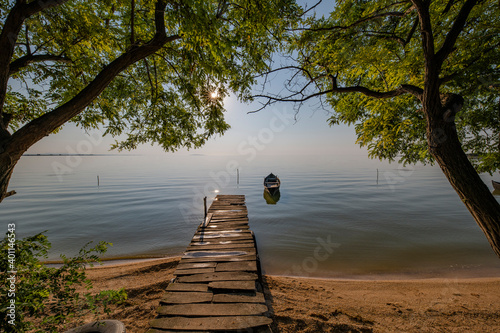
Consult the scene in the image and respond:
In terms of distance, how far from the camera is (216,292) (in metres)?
4.42

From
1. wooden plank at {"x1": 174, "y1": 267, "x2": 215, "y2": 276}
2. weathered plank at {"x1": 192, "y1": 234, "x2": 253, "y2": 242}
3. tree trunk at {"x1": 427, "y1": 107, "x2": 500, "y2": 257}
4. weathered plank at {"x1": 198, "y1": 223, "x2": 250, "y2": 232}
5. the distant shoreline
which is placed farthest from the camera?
weathered plank at {"x1": 198, "y1": 223, "x2": 250, "y2": 232}

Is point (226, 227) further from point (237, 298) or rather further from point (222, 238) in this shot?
point (237, 298)

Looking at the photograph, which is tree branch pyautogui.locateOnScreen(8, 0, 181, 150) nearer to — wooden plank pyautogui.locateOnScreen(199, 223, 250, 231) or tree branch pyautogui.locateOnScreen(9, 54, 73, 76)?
tree branch pyautogui.locateOnScreen(9, 54, 73, 76)

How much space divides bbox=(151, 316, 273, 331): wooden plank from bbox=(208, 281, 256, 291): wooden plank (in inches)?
30.5

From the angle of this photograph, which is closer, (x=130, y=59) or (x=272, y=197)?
(x=130, y=59)

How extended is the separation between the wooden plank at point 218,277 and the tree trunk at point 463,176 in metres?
4.65

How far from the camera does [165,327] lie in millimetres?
3432

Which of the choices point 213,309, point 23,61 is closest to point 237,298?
point 213,309

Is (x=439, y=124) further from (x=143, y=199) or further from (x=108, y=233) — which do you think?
(x=143, y=199)

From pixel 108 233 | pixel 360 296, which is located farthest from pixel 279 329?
pixel 108 233

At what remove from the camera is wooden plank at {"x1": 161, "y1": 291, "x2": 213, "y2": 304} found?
4082 mm

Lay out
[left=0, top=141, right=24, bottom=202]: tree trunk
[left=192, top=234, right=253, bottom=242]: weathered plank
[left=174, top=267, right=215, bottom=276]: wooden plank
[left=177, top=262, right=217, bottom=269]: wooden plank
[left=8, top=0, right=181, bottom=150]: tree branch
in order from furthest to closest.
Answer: [left=192, top=234, right=253, bottom=242]: weathered plank < [left=177, top=262, right=217, bottom=269]: wooden plank < [left=174, top=267, right=215, bottom=276]: wooden plank < [left=8, top=0, right=181, bottom=150]: tree branch < [left=0, top=141, right=24, bottom=202]: tree trunk

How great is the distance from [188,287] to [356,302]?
4.97 metres

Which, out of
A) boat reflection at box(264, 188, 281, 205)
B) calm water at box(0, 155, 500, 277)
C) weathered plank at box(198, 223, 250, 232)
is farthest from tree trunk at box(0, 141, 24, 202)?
boat reflection at box(264, 188, 281, 205)
